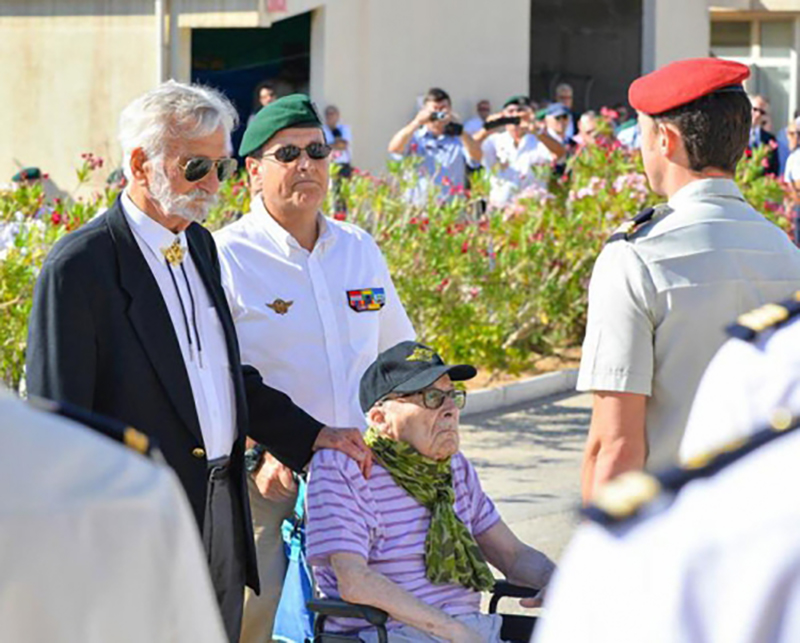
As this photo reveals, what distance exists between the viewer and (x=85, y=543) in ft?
4.08

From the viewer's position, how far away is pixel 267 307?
472 cm

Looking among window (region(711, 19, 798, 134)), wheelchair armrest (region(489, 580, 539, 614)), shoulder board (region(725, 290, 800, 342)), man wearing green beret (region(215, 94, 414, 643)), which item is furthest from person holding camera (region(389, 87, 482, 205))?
shoulder board (region(725, 290, 800, 342))

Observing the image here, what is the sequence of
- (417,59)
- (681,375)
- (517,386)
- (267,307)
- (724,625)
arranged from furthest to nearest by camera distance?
(417,59)
(517,386)
(267,307)
(681,375)
(724,625)

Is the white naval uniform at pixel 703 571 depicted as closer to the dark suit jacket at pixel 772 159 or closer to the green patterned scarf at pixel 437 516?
the green patterned scarf at pixel 437 516

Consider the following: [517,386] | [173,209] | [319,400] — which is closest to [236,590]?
[319,400]

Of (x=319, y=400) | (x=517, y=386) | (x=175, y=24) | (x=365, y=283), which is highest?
(x=175, y=24)

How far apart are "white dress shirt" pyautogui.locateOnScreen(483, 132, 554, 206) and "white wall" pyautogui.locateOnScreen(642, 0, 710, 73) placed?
750cm

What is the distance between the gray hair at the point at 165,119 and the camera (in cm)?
411

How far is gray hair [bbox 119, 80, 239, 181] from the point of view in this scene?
411 cm

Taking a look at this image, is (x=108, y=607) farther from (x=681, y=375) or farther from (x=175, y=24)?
(x=175, y=24)

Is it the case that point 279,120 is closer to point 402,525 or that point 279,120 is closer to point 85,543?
point 402,525

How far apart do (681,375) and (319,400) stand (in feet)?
4.85

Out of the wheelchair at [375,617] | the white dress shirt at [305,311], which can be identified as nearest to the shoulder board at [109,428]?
the wheelchair at [375,617]

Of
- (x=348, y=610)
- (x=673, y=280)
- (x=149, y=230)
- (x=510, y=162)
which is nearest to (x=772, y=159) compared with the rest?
Result: (x=510, y=162)
